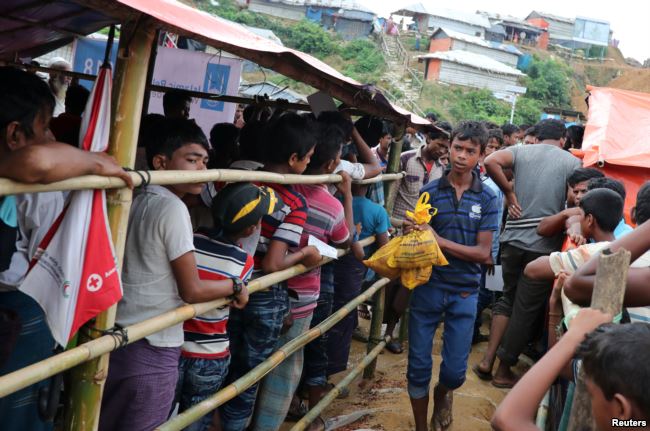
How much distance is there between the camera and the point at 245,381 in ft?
9.52

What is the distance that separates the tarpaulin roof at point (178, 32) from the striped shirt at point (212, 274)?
30.9 inches

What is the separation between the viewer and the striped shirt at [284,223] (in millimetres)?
3113

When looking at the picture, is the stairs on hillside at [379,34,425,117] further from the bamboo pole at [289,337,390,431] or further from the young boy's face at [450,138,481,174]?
the bamboo pole at [289,337,390,431]

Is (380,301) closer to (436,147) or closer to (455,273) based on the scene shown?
(455,273)

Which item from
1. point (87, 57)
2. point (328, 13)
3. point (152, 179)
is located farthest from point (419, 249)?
point (328, 13)

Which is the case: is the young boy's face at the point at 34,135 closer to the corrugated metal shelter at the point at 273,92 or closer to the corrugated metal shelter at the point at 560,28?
the corrugated metal shelter at the point at 273,92

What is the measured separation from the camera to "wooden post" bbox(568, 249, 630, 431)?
187 centimetres

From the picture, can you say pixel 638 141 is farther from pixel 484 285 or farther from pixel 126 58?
pixel 126 58

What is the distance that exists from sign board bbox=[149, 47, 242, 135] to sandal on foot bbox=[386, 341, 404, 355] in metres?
2.91

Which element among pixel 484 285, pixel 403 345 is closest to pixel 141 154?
pixel 403 345

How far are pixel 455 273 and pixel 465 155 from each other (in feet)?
2.46

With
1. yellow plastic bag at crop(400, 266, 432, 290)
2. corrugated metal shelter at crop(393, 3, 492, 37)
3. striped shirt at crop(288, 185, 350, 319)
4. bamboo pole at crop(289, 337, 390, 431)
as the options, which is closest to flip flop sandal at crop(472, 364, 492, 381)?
bamboo pole at crop(289, 337, 390, 431)

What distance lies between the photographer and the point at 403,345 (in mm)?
6082
